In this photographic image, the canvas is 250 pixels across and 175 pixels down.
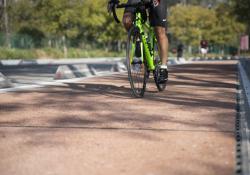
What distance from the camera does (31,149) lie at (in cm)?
336

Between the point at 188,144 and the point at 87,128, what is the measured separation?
3.11ft

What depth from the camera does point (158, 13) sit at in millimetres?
6570

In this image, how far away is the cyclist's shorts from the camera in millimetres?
6496

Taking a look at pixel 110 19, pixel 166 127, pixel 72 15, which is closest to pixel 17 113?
pixel 166 127

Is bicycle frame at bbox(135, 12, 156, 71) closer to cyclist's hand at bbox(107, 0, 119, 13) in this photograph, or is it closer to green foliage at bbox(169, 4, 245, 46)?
cyclist's hand at bbox(107, 0, 119, 13)

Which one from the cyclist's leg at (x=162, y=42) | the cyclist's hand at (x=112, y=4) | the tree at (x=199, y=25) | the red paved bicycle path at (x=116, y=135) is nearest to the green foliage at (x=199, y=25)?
the tree at (x=199, y=25)

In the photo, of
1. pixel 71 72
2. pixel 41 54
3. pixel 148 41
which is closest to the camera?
pixel 148 41

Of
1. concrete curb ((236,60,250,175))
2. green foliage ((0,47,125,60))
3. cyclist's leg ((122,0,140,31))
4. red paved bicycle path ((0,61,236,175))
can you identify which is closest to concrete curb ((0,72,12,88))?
red paved bicycle path ((0,61,236,175))

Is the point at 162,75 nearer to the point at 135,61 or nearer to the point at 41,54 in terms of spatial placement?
the point at 135,61

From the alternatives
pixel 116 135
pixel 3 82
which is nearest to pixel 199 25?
pixel 3 82

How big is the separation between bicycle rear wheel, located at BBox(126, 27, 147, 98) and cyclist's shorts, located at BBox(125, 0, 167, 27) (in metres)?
0.35

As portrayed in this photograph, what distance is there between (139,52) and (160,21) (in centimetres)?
52

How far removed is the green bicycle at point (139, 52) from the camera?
641 centimetres

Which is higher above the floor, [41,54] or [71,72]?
[71,72]
